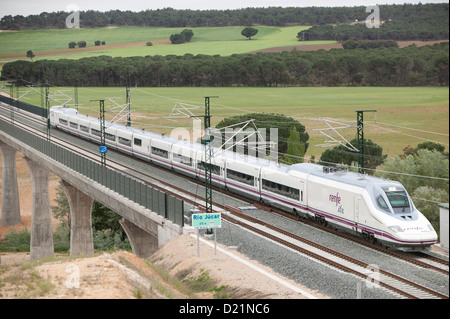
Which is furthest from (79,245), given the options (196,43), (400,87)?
(196,43)

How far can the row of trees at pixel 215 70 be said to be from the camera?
124 meters

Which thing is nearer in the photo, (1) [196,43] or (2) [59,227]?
(2) [59,227]

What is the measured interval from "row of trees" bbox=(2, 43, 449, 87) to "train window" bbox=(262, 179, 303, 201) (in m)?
86.3

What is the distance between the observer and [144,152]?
60500mm

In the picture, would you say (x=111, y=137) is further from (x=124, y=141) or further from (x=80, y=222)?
(x=80, y=222)

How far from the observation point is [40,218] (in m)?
69.8

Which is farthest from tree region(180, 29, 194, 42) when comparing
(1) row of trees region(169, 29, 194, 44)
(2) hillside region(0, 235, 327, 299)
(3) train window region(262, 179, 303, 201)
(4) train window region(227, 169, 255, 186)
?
(2) hillside region(0, 235, 327, 299)

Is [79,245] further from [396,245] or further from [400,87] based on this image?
[400,87]

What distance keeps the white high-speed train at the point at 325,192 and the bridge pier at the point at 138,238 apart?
6922mm

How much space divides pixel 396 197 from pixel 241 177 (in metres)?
15.6

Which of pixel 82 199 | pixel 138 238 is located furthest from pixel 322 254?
pixel 82 199

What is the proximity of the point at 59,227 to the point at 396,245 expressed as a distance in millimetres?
60729

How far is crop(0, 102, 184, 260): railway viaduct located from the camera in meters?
35.8

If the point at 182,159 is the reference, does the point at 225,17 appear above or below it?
above
